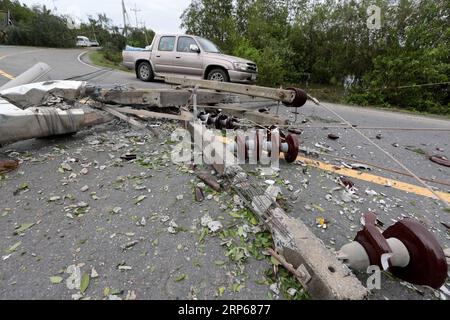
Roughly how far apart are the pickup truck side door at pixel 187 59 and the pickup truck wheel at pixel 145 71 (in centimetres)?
130

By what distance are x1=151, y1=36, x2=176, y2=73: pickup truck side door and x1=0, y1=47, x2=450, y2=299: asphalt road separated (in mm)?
5808

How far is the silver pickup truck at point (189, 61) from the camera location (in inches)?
294

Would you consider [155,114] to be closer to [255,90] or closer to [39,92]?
[39,92]

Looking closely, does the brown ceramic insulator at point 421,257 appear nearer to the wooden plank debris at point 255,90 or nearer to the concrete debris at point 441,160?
the wooden plank debris at point 255,90

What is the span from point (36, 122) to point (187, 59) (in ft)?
19.5

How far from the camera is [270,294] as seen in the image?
1.38 metres

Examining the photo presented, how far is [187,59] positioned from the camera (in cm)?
795

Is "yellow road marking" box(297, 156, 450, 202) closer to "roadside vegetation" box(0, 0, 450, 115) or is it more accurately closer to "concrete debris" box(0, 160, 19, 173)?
"concrete debris" box(0, 160, 19, 173)

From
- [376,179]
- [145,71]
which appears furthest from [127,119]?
[145,71]

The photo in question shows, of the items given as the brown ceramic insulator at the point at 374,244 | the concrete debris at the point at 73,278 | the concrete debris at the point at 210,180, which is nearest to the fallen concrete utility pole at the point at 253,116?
the concrete debris at the point at 210,180

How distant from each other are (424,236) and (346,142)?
276 centimetres

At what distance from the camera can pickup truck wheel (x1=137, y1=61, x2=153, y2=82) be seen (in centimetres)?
908
